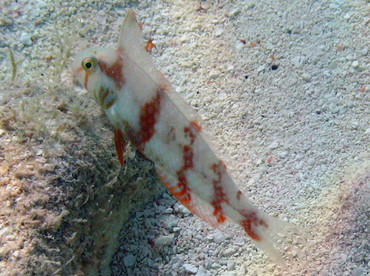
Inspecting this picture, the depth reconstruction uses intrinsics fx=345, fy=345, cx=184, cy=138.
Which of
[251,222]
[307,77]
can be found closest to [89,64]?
[251,222]

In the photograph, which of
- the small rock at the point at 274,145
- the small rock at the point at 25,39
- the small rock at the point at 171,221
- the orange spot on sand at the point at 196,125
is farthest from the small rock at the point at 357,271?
the small rock at the point at 25,39

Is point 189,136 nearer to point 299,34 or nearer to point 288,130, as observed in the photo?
point 288,130

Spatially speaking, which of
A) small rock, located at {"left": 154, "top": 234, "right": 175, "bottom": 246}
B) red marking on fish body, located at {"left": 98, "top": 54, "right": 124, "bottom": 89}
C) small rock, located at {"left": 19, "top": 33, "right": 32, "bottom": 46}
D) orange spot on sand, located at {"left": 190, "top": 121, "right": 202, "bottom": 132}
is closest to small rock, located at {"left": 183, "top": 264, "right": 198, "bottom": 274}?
small rock, located at {"left": 154, "top": 234, "right": 175, "bottom": 246}

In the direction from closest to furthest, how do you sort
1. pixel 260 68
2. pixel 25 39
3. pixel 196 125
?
1. pixel 196 125
2. pixel 260 68
3. pixel 25 39

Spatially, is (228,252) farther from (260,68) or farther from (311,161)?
(260,68)

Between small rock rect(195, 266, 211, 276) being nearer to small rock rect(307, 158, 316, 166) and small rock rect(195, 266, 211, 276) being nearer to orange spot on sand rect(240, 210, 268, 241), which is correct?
orange spot on sand rect(240, 210, 268, 241)

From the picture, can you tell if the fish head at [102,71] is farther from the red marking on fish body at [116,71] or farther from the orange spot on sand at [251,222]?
the orange spot on sand at [251,222]
